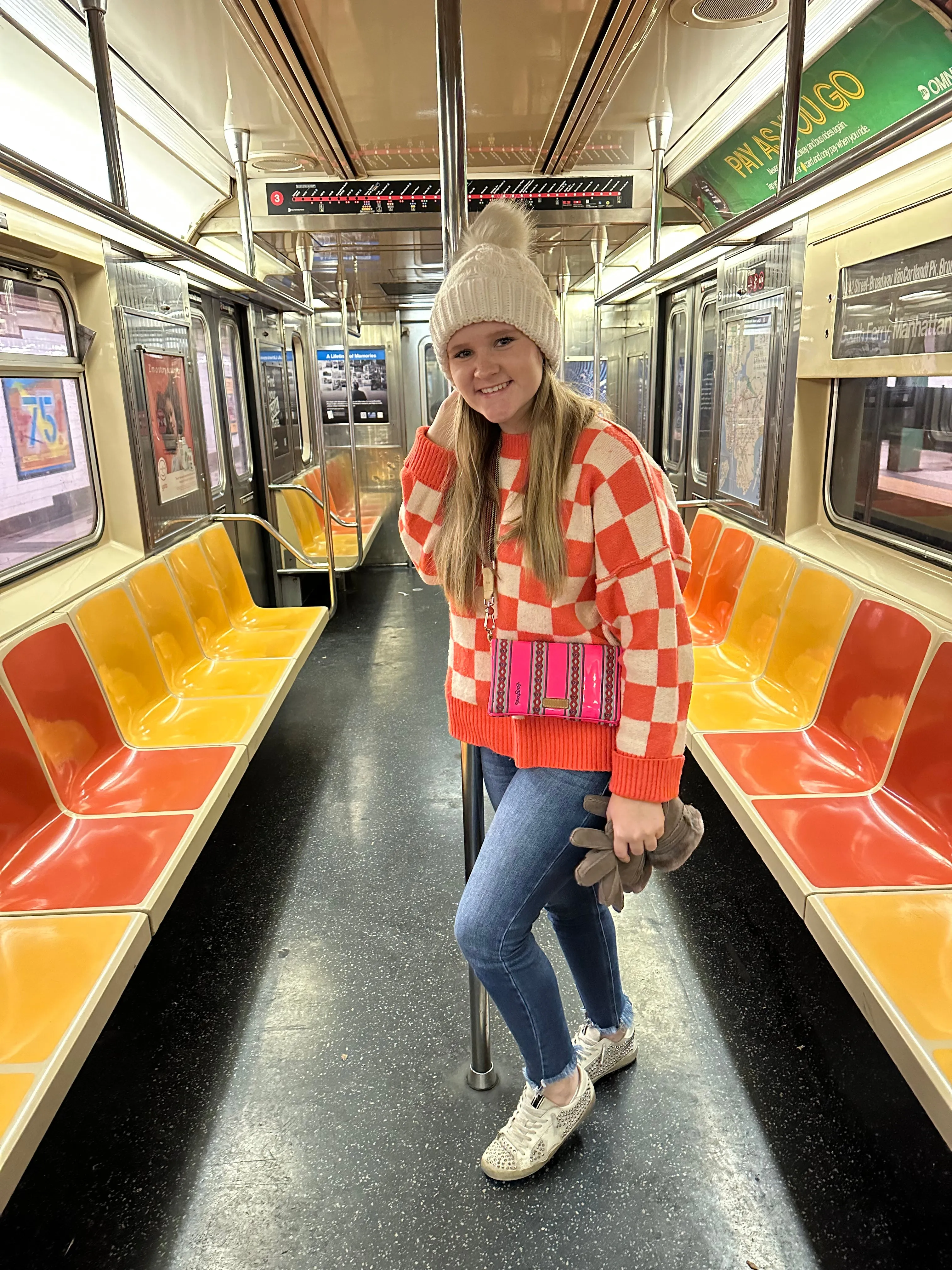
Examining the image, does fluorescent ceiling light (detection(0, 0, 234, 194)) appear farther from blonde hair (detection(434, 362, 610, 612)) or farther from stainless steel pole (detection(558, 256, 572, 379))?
stainless steel pole (detection(558, 256, 572, 379))

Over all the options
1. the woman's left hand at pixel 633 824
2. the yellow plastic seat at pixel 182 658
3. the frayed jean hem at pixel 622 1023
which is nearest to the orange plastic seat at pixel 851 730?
the frayed jean hem at pixel 622 1023

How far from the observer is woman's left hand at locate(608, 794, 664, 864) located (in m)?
1.40

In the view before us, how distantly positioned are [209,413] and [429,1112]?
4316mm

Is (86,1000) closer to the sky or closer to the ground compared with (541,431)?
closer to the ground

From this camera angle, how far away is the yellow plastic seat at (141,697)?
280 centimetres

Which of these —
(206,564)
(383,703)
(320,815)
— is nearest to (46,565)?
(206,564)

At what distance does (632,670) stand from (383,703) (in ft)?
11.0

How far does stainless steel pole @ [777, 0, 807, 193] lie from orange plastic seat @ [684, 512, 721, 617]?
78.8 inches

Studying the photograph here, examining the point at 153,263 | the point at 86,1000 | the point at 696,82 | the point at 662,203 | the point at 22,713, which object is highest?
the point at 696,82

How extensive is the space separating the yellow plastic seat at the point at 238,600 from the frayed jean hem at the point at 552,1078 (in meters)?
2.74

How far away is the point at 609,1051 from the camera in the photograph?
1997 mm

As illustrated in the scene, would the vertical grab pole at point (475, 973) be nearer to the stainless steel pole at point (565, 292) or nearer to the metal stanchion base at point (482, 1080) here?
the metal stanchion base at point (482, 1080)

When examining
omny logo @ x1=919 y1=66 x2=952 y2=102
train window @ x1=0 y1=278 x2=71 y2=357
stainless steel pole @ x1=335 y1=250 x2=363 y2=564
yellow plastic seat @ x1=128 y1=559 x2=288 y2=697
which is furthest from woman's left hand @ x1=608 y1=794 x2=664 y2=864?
stainless steel pole @ x1=335 y1=250 x2=363 y2=564

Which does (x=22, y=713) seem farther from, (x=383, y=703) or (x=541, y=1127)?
(x=383, y=703)
